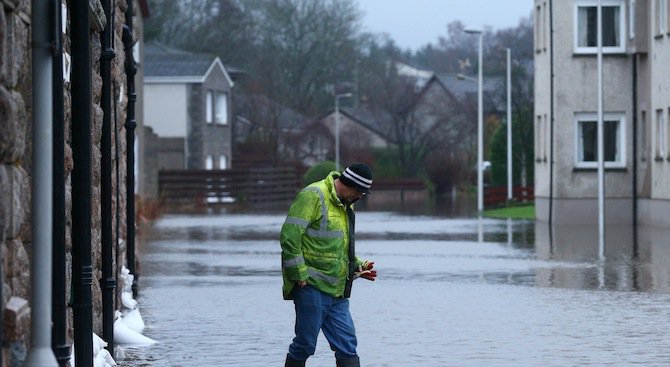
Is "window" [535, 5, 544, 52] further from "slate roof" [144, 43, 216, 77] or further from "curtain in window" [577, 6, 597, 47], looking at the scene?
"slate roof" [144, 43, 216, 77]

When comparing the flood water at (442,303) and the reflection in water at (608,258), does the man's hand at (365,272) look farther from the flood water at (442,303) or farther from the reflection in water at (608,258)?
the reflection in water at (608,258)

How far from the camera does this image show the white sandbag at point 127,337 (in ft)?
45.3

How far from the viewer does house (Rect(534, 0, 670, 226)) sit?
137 ft

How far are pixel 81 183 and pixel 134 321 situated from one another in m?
5.55

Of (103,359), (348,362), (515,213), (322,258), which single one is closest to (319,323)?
(348,362)

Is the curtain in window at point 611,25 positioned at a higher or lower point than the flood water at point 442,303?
higher

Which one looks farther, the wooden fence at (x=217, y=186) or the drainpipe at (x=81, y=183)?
the wooden fence at (x=217, y=186)

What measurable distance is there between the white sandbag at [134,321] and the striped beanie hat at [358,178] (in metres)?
4.77

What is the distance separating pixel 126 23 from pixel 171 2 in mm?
73205

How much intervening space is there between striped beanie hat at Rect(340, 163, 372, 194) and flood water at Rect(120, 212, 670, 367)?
2.29 metres

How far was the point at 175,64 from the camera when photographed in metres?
74.9

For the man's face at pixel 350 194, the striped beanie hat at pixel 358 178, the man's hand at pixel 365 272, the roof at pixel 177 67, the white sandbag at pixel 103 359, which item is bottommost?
the white sandbag at pixel 103 359

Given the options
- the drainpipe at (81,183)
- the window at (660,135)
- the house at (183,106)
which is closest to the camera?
the drainpipe at (81,183)

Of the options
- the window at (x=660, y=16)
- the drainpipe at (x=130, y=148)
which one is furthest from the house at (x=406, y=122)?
the drainpipe at (x=130, y=148)
